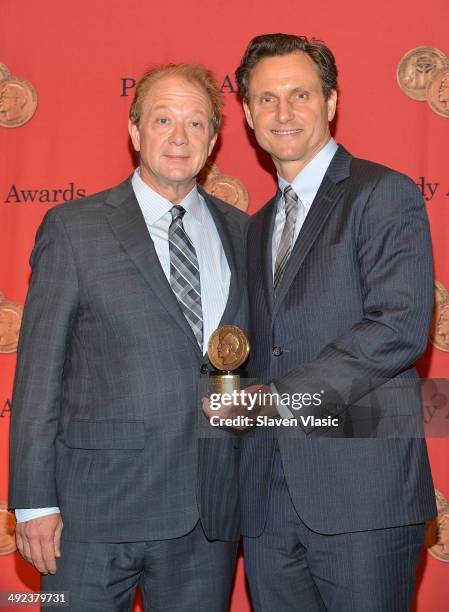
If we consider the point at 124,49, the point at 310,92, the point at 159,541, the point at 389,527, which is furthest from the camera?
the point at 124,49

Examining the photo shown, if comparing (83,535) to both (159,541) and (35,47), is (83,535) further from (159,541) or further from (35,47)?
(35,47)

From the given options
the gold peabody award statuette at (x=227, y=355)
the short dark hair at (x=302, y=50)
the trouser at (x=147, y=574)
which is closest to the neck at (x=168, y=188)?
the short dark hair at (x=302, y=50)

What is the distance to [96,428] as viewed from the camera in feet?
6.70

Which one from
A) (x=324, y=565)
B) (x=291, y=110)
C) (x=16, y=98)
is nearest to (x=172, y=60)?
(x=16, y=98)

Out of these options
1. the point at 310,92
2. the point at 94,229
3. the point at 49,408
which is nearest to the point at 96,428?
the point at 49,408

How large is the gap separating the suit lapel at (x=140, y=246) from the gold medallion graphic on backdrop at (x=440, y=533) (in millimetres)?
1483

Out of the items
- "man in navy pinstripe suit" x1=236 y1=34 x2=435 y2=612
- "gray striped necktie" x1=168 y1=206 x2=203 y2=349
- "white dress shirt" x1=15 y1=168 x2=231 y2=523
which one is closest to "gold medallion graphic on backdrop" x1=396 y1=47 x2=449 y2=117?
"man in navy pinstripe suit" x1=236 y1=34 x2=435 y2=612

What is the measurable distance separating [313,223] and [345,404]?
1.69 ft

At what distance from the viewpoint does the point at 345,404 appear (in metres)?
1.96

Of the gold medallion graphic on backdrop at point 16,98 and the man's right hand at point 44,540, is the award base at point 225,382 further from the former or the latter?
the gold medallion graphic on backdrop at point 16,98

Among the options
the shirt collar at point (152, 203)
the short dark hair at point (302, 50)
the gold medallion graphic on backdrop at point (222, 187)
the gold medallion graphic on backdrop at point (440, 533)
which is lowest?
the gold medallion graphic on backdrop at point (440, 533)

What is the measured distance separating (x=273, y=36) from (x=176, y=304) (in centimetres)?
93

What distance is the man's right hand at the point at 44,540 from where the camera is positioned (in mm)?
2057

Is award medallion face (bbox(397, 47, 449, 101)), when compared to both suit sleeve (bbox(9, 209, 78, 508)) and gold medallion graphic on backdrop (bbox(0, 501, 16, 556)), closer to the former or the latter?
suit sleeve (bbox(9, 209, 78, 508))
